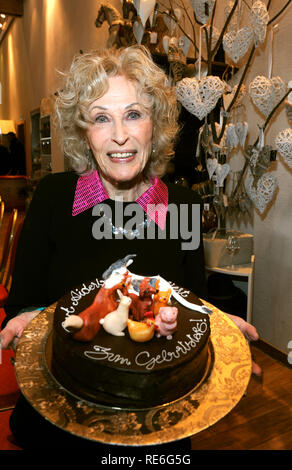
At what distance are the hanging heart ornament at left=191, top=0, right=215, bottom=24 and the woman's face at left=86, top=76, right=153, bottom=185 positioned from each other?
1.13 meters

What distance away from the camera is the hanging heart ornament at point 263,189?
1.99m

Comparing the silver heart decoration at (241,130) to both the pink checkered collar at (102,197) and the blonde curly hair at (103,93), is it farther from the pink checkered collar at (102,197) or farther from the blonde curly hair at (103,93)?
the pink checkered collar at (102,197)

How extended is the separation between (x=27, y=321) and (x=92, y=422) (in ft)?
1.18

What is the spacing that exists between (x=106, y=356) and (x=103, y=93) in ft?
2.13

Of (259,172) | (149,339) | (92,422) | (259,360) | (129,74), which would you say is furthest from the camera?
(259,360)

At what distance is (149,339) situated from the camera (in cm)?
66

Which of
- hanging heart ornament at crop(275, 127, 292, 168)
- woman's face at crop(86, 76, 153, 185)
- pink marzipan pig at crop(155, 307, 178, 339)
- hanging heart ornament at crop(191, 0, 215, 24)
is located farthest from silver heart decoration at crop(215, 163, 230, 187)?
pink marzipan pig at crop(155, 307, 178, 339)

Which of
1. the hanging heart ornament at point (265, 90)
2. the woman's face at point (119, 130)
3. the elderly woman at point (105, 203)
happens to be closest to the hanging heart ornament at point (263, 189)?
the hanging heart ornament at point (265, 90)

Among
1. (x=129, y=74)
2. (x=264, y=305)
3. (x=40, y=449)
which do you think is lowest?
(x=264, y=305)

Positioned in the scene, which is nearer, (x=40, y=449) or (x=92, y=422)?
(x=92, y=422)

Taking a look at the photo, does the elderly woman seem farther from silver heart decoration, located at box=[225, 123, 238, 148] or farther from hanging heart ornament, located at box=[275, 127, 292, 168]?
silver heart decoration, located at box=[225, 123, 238, 148]

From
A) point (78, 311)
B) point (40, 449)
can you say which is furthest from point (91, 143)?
point (40, 449)

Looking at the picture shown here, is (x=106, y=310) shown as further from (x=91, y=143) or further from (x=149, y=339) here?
(x=91, y=143)

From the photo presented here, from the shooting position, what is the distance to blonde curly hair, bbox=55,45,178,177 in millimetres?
959
